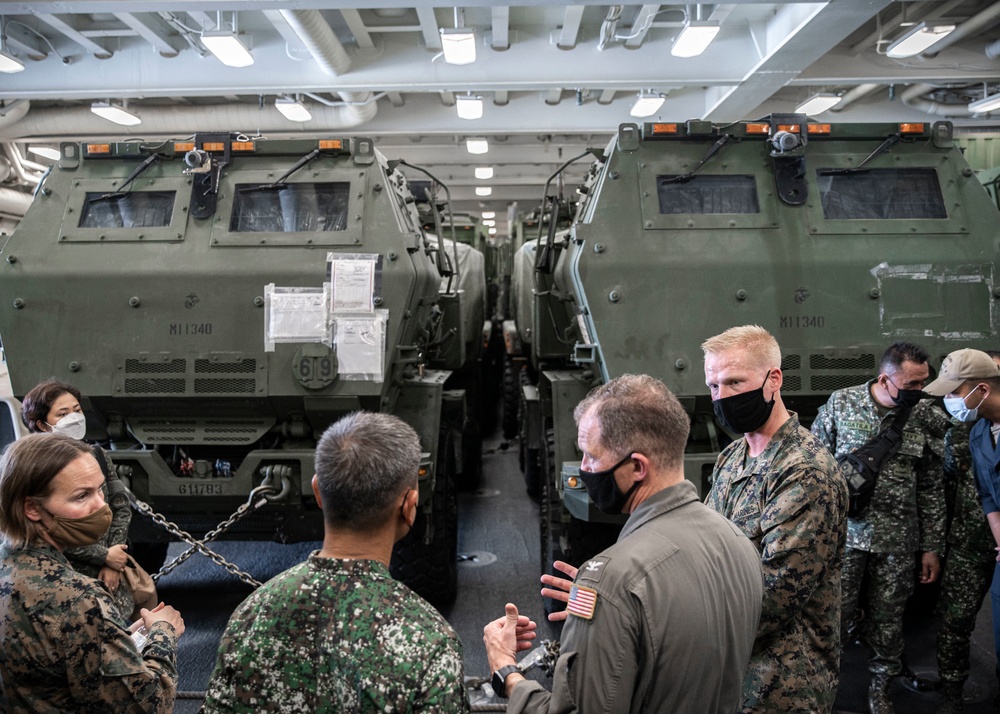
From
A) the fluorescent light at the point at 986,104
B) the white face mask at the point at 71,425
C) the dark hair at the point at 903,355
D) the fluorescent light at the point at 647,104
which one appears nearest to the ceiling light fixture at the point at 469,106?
the fluorescent light at the point at 647,104

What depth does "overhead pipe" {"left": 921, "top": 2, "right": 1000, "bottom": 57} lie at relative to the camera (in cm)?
790

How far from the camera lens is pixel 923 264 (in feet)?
16.4

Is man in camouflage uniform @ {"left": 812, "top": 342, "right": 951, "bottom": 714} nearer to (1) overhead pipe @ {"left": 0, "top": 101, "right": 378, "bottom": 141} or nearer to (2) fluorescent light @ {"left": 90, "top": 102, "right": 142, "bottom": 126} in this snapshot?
(1) overhead pipe @ {"left": 0, "top": 101, "right": 378, "bottom": 141}

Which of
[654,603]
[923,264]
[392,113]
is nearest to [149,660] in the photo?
[654,603]

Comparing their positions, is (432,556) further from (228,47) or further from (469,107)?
(469,107)

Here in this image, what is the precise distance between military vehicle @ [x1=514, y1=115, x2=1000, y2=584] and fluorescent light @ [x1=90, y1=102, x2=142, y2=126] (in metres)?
7.05

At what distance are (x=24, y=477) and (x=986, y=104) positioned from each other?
10408 millimetres

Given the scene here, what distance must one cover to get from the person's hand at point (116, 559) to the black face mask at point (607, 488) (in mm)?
2068

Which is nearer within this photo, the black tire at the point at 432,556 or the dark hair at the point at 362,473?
the dark hair at the point at 362,473

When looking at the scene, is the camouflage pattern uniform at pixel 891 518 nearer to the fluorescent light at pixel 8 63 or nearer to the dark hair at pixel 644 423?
the dark hair at pixel 644 423

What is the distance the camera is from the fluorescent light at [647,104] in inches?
396

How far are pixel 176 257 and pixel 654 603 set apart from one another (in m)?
4.09

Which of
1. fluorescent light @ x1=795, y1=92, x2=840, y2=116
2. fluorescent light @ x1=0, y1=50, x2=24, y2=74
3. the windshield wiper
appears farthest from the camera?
fluorescent light @ x1=795, y1=92, x2=840, y2=116

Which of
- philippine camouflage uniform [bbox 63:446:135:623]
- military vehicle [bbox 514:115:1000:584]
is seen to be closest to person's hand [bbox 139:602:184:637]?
philippine camouflage uniform [bbox 63:446:135:623]
